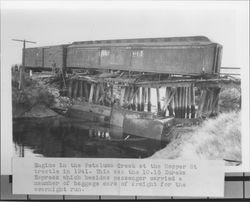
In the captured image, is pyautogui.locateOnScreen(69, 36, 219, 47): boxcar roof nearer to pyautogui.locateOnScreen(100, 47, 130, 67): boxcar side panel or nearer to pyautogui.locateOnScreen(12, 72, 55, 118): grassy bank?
pyautogui.locateOnScreen(100, 47, 130, 67): boxcar side panel

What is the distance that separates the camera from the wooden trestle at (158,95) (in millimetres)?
1605

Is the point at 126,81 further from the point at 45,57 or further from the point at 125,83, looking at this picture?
the point at 45,57

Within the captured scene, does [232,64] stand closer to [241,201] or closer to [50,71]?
[241,201]

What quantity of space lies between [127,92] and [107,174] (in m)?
0.37

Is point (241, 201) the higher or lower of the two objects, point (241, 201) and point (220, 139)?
the lower

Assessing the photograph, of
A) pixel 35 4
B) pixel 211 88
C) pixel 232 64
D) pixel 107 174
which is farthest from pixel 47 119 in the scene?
pixel 232 64

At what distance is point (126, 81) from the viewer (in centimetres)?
166

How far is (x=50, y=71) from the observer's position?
5.52ft

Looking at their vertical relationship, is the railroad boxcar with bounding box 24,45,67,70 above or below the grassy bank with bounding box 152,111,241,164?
above

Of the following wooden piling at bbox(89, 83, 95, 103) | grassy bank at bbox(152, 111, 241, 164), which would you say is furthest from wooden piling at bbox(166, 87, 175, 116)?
wooden piling at bbox(89, 83, 95, 103)

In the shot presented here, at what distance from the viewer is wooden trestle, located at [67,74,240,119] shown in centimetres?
161

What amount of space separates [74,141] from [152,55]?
51 cm
